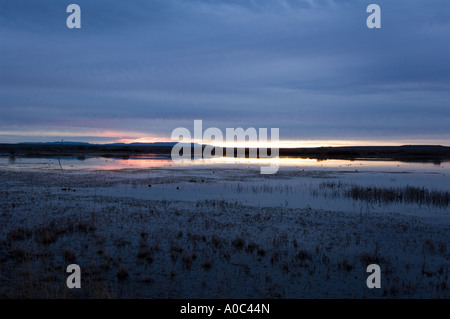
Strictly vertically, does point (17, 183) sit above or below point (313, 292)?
above

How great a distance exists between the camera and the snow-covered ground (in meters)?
7.96

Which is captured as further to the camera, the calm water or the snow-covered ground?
the calm water

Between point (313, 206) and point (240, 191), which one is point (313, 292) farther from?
point (240, 191)

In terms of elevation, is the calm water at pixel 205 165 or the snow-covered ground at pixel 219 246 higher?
the calm water at pixel 205 165

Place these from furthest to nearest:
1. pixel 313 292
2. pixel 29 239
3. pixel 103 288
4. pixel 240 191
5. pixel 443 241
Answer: pixel 240 191 < pixel 443 241 < pixel 29 239 < pixel 313 292 < pixel 103 288

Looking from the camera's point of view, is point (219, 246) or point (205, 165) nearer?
point (219, 246)

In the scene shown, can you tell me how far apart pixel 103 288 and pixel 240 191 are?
16809mm

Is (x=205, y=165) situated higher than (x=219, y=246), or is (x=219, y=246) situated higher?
(x=205, y=165)

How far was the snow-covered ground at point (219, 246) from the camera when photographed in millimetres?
7961

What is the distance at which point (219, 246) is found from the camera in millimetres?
10977

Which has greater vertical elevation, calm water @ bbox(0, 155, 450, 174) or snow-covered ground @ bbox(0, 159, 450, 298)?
calm water @ bbox(0, 155, 450, 174)

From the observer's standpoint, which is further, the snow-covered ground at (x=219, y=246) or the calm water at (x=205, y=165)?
the calm water at (x=205, y=165)
